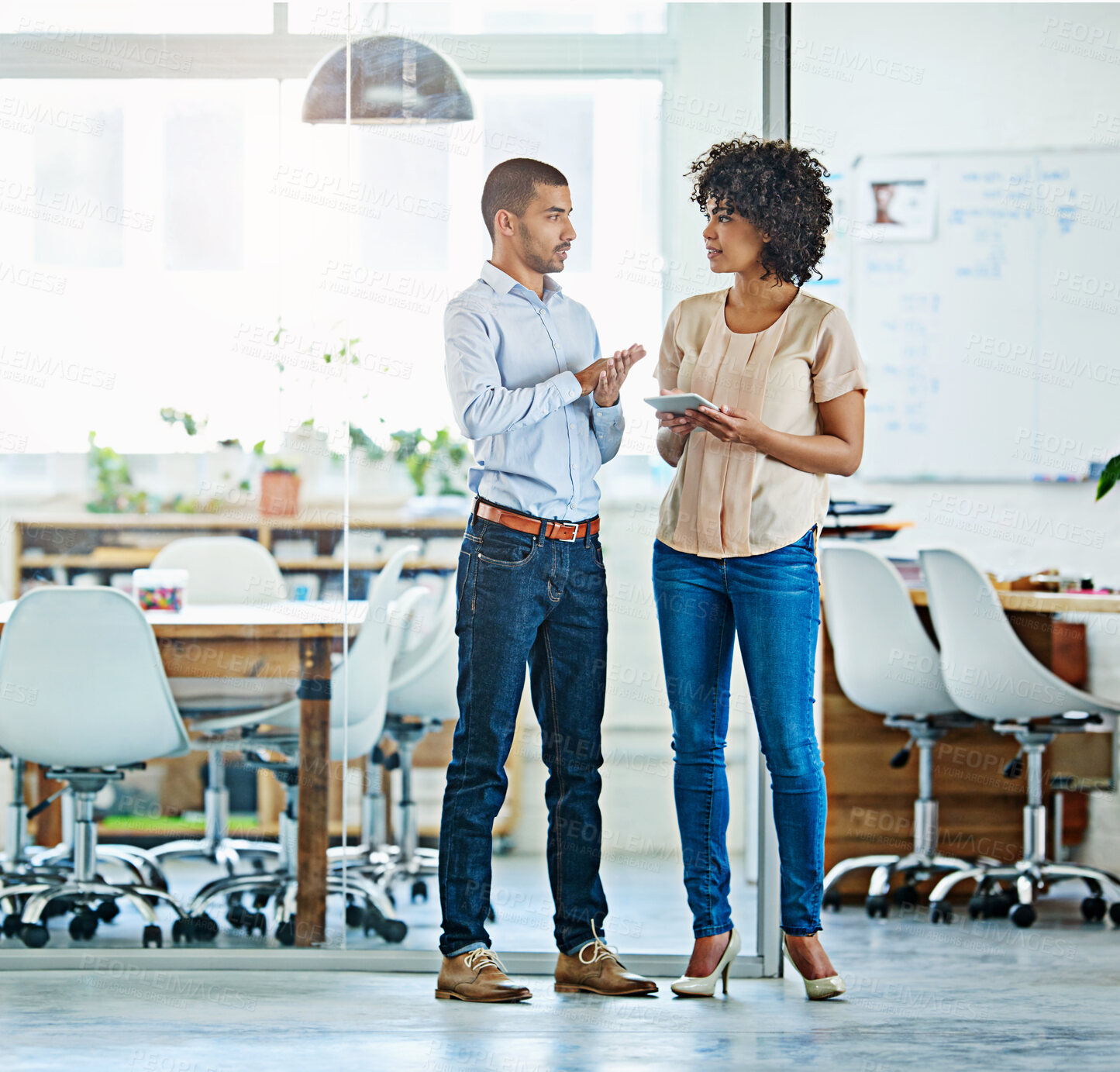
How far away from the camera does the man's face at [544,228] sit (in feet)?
8.25

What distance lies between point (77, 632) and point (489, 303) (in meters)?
1.10

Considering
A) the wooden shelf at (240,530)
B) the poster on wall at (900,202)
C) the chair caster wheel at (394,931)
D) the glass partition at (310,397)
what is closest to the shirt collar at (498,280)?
the glass partition at (310,397)

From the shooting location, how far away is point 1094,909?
3373 millimetres

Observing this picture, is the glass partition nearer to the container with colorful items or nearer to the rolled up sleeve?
the container with colorful items

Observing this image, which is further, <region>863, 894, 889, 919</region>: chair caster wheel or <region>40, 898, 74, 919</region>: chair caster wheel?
<region>863, 894, 889, 919</region>: chair caster wheel

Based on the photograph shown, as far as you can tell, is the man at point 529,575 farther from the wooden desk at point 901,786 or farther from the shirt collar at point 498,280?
the wooden desk at point 901,786

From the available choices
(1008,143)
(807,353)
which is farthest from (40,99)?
(1008,143)

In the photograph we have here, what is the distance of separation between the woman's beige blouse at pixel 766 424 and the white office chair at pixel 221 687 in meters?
0.91

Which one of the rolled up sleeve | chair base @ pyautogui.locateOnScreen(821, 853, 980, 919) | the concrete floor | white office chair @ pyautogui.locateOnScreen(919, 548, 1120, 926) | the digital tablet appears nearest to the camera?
the concrete floor

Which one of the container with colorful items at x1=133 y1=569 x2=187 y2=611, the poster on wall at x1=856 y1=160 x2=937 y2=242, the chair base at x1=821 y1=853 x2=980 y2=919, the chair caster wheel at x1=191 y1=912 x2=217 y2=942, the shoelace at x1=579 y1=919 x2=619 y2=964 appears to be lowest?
the chair base at x1=821 y1=853 x2=980 y2=919

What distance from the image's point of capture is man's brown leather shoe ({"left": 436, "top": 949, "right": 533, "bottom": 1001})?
245 centimetres

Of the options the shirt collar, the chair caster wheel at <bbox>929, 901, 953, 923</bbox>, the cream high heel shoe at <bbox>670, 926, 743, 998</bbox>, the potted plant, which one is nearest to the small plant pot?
the potted plant

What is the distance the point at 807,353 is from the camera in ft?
7.98

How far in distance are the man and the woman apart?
0.16 metres
